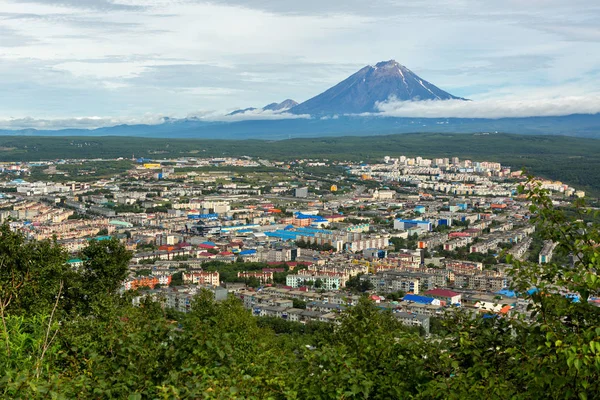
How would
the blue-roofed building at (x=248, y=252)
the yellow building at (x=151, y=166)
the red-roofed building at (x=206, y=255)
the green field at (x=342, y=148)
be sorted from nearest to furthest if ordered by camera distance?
the red-roofed building at (x=206, y=255), the blue-roofed building at (x=248, y=252), the yellow building at (x=151, y=166), the green field at (x=342, y=148)

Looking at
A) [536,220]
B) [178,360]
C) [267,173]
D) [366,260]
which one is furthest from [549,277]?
[267,173]

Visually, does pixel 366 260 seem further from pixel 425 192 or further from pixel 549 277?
pixel 425 192

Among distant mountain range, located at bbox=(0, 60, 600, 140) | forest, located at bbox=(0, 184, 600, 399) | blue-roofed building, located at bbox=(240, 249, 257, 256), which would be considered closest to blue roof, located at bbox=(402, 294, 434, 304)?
blue-roofed building, located at bbox=(240, 249, 257, 256)

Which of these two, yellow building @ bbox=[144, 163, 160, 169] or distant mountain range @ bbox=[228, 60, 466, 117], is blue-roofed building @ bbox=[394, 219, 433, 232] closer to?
yellow building @ bbox=[144, 163, 160, 169]

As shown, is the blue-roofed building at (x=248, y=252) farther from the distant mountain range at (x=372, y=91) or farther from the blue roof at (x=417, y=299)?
the distant mountain range at (x=372, y=91)

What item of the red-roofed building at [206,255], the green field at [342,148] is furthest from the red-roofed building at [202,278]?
the green field at [342,148]

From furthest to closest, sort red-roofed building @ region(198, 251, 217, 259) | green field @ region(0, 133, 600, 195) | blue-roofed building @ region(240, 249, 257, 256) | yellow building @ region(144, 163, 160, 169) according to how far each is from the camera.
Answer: green field @ region(0, 133, 600, 195) → yellow building @ region(144, 163, 160, 169) → blue-roofed building @ region(240, 249, 257, 256) → red-roofed building @ region(198, 251, 217, 259)

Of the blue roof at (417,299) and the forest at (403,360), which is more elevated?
the forest at (403,360)
